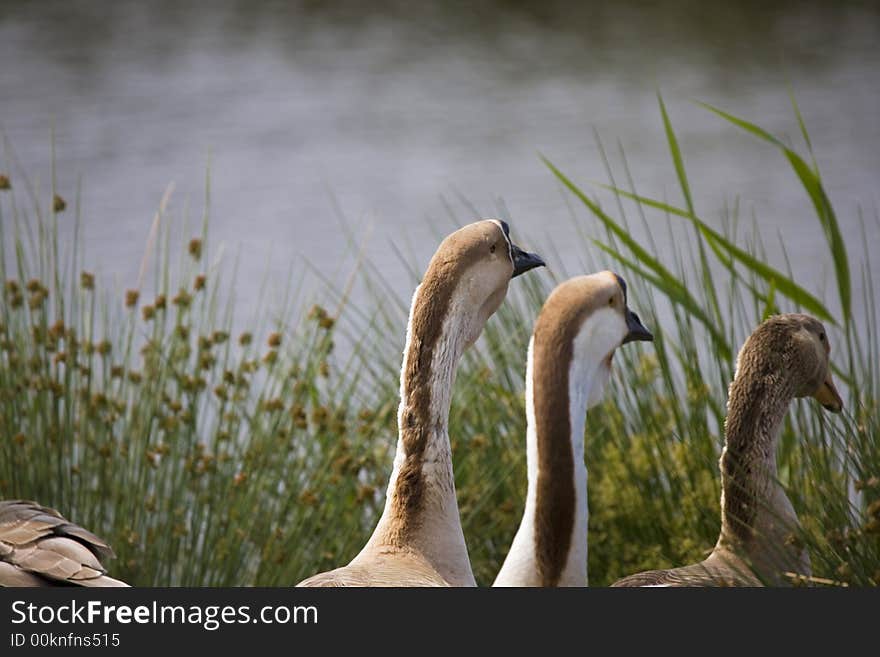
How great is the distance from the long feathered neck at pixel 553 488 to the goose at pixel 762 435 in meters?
0.16

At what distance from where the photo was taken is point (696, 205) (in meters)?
12.2

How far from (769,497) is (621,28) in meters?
14.3

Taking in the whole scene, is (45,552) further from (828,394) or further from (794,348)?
(828,394)

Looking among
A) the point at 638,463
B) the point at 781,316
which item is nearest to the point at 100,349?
the point at 638,463

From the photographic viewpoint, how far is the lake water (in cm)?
1230

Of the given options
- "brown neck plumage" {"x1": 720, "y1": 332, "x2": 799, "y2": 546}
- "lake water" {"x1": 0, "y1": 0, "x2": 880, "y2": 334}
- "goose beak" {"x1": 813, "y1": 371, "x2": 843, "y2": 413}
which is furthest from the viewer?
"lake water" {"x1": 0, "y1": 0, "x2": 880, "y2": 334}

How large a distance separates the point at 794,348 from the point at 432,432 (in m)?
1.12

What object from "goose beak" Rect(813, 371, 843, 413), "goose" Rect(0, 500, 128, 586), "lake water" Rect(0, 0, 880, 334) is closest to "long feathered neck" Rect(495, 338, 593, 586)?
"goose beak" Rect(813, 371, 843, 413)

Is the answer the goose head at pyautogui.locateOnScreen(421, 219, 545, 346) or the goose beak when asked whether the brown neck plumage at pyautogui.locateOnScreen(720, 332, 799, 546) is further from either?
the goose head at pyautogui.locateOnScreen(421, 219, 545, 346)

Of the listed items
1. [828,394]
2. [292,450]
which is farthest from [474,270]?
[292,450]

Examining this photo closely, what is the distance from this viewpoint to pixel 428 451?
131 inches

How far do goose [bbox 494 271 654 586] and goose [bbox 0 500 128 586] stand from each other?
1.02 m
